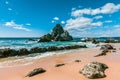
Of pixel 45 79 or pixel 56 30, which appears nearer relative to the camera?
pixel 45 79

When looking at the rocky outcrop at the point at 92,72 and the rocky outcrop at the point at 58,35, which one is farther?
the rocky outcrop at the point at 58,35

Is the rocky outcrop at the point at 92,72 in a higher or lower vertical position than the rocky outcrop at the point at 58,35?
lower

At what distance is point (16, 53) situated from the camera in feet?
73.2

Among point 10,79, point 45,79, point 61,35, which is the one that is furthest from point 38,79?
point 61,35

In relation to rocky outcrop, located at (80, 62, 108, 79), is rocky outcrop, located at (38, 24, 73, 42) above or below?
above

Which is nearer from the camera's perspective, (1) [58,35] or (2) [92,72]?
(2) [92,72]

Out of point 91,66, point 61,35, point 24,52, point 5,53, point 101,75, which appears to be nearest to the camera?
point 101,75

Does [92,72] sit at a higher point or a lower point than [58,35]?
lower

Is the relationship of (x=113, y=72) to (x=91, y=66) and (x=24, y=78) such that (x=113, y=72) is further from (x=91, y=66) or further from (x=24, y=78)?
(x=24, y=78)

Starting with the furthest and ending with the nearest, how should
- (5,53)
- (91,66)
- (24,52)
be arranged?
(24,52), (5,53), (91,66)

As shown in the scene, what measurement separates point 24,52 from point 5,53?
2929 millimetres

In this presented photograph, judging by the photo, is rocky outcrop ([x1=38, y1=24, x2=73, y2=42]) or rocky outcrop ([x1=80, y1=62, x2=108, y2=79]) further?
rocky outcrop ([x1=38, y1=24, x2=73, y2=42])

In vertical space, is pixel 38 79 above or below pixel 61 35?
below

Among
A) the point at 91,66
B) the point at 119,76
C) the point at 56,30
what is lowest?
the point at 119,76
